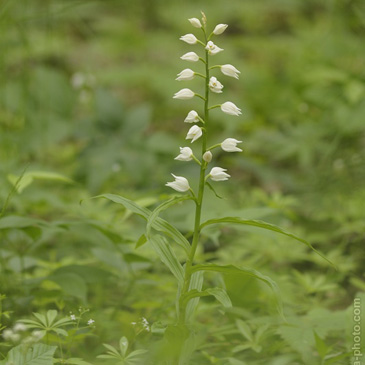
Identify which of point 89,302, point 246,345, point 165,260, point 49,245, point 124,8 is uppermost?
point 124,8

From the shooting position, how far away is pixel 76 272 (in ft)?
5.60

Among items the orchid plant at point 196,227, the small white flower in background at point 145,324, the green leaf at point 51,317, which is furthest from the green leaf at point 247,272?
the green leaf at point 51,317

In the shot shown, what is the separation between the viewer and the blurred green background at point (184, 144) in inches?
76.0

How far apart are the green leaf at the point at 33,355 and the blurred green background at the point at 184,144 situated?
277mm

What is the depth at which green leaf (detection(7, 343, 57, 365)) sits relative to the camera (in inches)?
46.9

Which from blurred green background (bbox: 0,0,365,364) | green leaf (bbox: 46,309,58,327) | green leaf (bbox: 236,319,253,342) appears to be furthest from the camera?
blurred green background (bbox: 0,0,365,364)

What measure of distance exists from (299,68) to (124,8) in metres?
2.71

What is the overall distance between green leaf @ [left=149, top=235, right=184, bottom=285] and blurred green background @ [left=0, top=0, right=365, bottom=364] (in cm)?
24

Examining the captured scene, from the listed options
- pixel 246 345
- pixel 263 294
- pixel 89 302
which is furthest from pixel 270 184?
pixel 246 345

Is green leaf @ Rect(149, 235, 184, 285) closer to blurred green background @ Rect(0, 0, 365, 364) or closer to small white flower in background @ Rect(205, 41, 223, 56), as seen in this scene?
blurred green background @ Rect(0, 0, 365, 364)

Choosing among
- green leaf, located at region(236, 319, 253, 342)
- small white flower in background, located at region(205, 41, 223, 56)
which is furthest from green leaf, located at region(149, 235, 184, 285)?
small white flower in background, located at region(205, 41, 223, 56)

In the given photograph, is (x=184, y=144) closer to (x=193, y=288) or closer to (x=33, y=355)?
(x=193, y=288)

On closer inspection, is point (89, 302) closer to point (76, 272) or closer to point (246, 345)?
point (76, 272)

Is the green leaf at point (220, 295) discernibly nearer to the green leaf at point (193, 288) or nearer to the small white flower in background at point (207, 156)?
the green leaf at point (193, 288)
